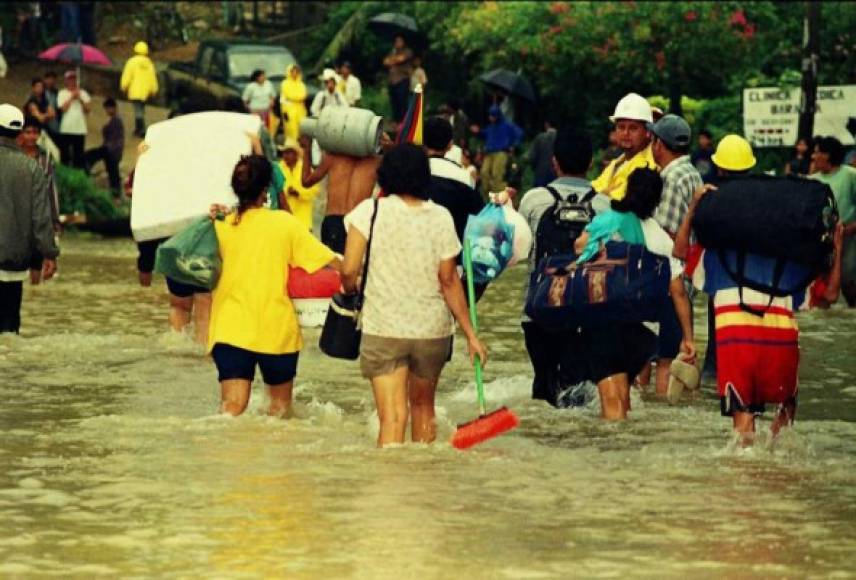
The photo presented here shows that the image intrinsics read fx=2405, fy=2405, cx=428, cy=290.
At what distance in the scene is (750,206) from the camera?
465 inches

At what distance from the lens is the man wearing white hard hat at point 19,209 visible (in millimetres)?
16281

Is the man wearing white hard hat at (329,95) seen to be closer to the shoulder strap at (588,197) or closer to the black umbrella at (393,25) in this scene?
the black umbrella at (393,25)

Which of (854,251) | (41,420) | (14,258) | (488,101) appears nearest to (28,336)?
(14,258)

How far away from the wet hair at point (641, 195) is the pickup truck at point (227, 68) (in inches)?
1008

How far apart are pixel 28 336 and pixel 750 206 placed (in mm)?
7486

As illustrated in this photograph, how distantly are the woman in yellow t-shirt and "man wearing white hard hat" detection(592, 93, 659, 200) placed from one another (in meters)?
2.56

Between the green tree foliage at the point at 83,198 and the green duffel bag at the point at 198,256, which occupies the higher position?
the green duffel bag at the point at 198,256

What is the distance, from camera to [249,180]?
12.4 m

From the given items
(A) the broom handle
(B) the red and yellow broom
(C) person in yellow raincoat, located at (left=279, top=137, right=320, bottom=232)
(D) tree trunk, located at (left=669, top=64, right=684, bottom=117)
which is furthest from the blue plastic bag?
(D) tree trunk, located at (left=669, top=64, right=684, bottom=117)

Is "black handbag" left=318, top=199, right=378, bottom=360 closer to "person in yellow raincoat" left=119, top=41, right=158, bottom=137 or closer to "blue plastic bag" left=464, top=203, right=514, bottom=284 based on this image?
"blue plastic bag" left=464, top=203, right=514, bottom=284

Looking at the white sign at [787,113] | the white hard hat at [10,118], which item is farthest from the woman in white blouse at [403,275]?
the white sign at [787,113]

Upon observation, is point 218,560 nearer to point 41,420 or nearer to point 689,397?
point 41,420

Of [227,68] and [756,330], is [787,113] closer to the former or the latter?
[756,330]

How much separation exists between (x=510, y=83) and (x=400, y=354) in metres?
21.3
